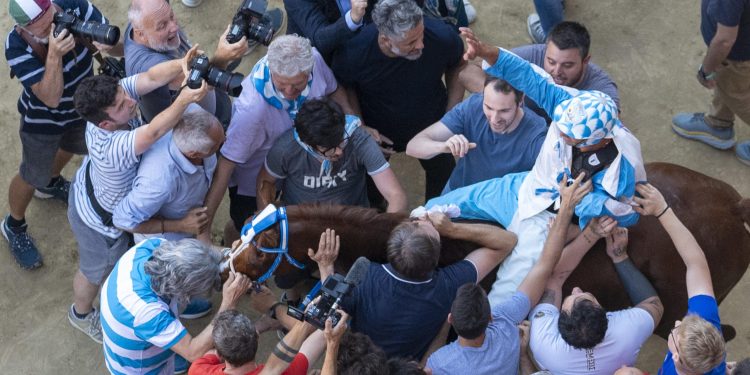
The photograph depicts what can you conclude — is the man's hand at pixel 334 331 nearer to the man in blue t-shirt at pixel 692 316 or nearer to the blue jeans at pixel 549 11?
the man in blue t-shirt at pixel 692 316

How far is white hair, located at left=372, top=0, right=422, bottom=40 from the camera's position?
4520 mm

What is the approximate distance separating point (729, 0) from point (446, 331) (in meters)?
2.70

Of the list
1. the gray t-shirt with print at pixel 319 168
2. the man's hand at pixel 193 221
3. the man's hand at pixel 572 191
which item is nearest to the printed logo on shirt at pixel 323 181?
the gray t-shirt with print at pixel 319 168

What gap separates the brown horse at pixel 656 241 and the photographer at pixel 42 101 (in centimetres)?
182

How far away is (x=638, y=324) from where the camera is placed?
393cm

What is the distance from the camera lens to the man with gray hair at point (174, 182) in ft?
14.0

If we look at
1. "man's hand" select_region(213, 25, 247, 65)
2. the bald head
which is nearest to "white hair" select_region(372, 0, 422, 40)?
"man's hand" select_region(213, 25, 247, 65)

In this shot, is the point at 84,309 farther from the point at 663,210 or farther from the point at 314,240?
the point at 663,210

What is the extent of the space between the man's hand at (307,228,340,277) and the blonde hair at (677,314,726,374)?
1598 millimetres

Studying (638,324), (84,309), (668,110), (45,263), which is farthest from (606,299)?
(45,263)

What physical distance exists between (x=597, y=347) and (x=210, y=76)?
2.34 m

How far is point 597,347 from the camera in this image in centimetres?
383

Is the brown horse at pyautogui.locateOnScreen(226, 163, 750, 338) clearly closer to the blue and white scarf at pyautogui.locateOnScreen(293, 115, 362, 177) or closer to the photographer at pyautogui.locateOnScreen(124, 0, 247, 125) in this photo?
the blue and white scarf at pyautogui.locateOnScreen(293, 115, 362, 177)

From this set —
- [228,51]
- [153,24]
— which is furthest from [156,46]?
[228,51]
